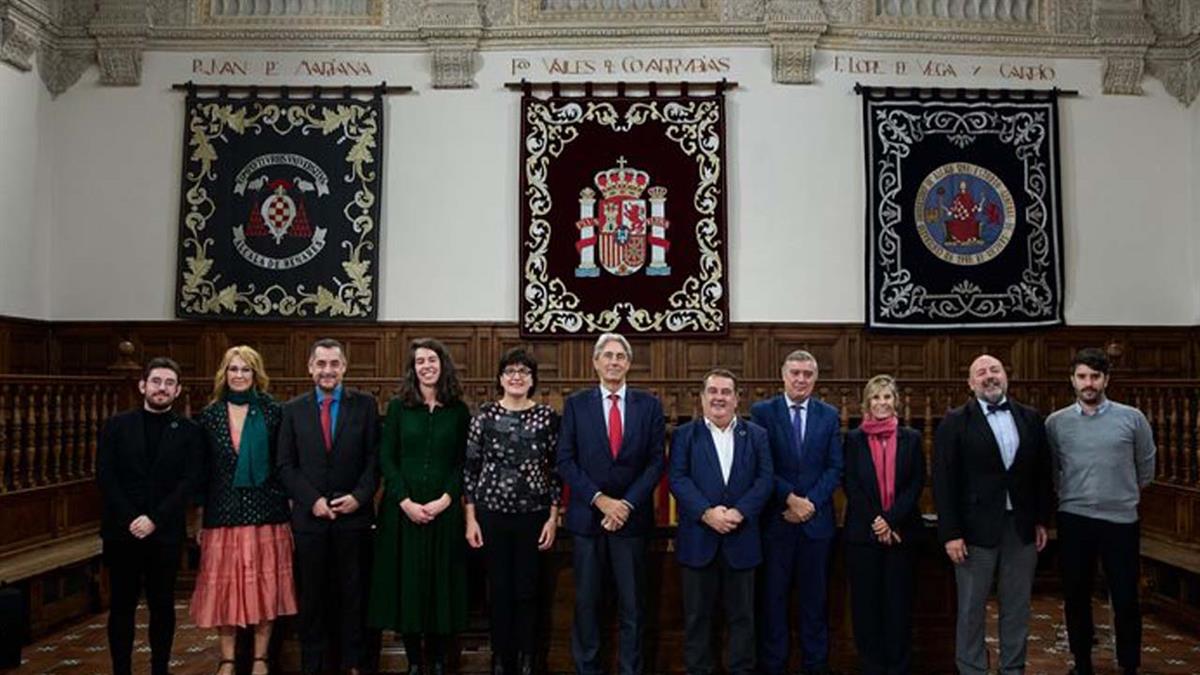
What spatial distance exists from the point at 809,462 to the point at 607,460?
86 cm

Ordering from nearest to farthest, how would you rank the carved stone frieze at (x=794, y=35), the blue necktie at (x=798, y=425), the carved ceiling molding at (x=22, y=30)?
the blue necktie at (x=798, y=425), the carved ceiling molding at (x=22, y=30), the carved stone frieze at (x=794, y=35)

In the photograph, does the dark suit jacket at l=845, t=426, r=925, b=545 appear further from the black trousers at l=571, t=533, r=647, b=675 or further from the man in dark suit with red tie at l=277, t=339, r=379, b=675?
the man in dark suit with red tie at l=277, t=339, r=379, b=675

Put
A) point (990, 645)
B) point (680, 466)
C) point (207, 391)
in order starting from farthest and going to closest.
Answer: point (207, 391), point (990, 645), point (680, 466)

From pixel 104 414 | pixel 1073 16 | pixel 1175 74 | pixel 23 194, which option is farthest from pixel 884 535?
pixel 23 194

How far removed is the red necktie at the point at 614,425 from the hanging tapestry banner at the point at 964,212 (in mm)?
4710

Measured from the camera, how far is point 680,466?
439cm

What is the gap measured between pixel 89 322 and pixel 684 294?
4.85 m

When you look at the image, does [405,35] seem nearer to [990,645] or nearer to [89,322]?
[89,322]

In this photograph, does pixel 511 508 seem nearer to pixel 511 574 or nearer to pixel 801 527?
pixel 511 574

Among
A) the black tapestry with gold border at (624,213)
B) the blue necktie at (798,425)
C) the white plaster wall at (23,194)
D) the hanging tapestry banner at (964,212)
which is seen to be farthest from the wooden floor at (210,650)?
the black tapestry with gold border at (624,213)

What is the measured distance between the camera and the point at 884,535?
430cm

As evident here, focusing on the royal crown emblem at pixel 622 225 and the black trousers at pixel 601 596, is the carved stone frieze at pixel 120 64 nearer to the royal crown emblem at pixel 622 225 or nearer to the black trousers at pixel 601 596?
the royal crown emblem at pixel 622 225

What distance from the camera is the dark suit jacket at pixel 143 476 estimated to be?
4.25 metres

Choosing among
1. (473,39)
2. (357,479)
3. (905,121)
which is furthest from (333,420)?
(905,121)
